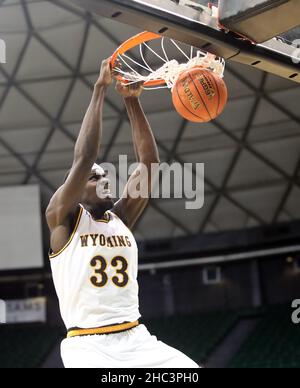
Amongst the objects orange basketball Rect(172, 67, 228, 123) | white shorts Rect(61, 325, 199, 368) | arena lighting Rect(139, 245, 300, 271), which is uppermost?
arena lighting Rect(139, 245, 300, 271)

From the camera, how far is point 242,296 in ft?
62.1

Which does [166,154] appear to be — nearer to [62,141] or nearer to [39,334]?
[62,141]

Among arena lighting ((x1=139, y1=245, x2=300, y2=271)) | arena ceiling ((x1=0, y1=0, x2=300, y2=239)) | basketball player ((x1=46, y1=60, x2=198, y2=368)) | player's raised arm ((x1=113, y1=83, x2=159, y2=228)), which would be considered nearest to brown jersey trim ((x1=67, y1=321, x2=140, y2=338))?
basketball player ((x1=46, y1=60, x2=198, y2=368))

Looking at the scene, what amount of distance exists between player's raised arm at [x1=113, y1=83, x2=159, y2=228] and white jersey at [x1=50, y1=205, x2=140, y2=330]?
44cm

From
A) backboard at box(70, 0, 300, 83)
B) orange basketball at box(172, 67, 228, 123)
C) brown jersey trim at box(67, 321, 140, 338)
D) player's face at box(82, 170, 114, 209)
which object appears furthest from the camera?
orange basketball at box(172, 67, 228, 123)

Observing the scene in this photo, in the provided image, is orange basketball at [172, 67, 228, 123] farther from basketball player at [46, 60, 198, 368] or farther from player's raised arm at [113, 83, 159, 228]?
basketball player at [46, 60, 198, 368]

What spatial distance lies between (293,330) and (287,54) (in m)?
12.9

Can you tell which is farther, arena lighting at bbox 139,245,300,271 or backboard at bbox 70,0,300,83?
arena lighting at bbox 139,245,300,271

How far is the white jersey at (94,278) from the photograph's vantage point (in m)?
4.12

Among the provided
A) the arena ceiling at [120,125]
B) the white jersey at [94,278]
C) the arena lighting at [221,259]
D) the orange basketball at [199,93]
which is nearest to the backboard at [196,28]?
the orange basketball at [199,93]

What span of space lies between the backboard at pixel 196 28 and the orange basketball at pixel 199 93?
0.31 m

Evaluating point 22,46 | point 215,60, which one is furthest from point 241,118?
point 215,60

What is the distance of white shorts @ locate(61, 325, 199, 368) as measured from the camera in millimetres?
4004

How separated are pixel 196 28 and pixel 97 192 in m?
1.22
